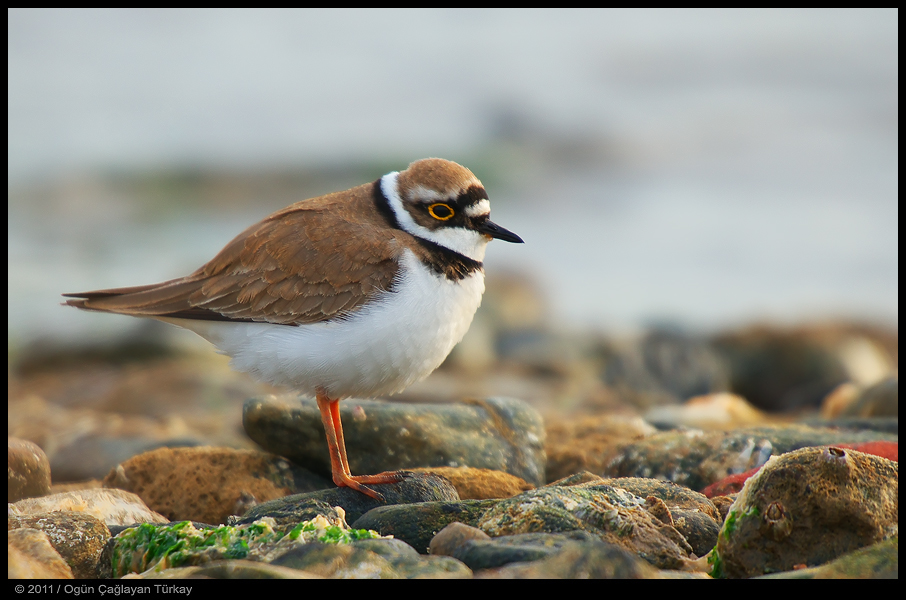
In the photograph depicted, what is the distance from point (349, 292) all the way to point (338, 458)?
42.6 inches

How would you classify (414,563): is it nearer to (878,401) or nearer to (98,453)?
(98,453)

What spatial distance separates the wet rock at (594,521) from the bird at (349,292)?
121 centimetres

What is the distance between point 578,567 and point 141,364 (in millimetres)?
9113

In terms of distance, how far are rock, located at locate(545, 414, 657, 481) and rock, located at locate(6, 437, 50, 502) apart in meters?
3.56

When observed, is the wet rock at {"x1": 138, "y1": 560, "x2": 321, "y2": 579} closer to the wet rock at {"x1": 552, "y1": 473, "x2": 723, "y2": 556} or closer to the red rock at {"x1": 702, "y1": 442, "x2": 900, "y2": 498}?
the wet rock at {"x1": 552, "y1": 473, "x2": 723, "y2": 556}

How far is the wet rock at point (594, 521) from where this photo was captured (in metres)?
4.05

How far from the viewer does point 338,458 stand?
5426 millimetres

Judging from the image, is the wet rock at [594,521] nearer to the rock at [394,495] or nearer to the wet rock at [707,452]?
the rock at [394,495]

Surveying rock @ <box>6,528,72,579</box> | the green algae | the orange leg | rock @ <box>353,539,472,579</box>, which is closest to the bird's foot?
the orange leg

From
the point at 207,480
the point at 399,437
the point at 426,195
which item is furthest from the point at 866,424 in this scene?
the point at 207,480

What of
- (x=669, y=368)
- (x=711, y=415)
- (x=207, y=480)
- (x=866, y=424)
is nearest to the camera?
Result: (x=207, y=480)

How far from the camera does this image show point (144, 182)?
19.2 meters

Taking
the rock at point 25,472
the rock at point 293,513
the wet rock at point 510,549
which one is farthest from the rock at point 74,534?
the wet rock at point 510,549
